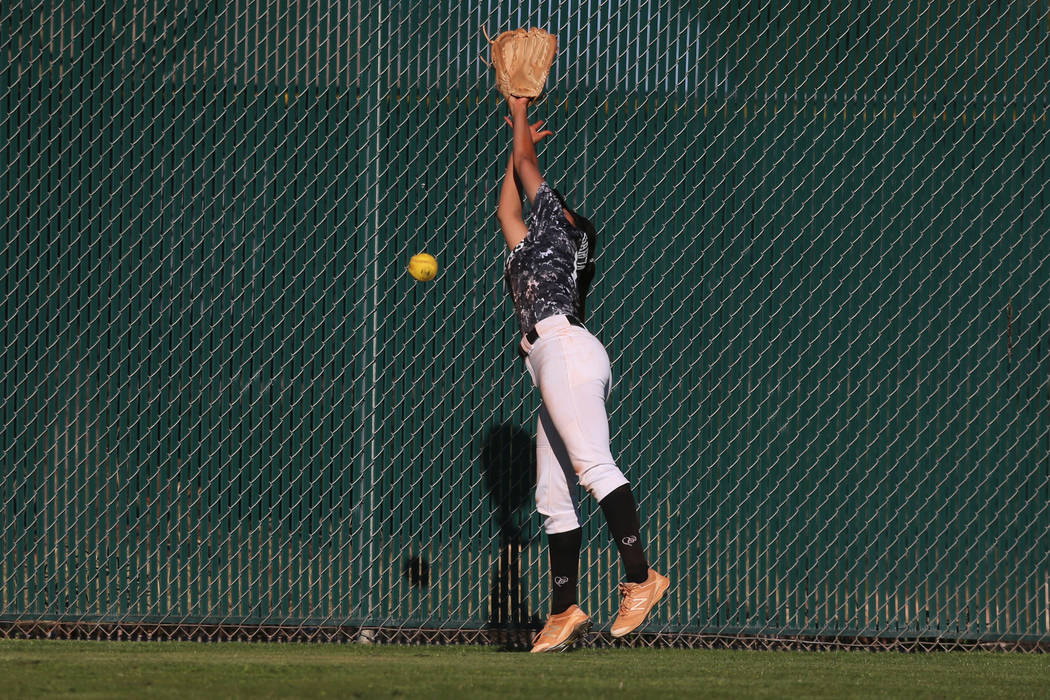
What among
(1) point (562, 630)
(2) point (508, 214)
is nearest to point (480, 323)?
(2) point (508, 214)

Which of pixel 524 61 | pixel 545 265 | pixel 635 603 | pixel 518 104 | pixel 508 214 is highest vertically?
pixel 524 61

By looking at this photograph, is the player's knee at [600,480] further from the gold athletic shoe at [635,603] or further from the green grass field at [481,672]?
the green grass field at [481,672]

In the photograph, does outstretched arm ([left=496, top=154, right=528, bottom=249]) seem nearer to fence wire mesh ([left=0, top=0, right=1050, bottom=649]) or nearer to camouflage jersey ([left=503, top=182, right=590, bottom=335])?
camouflage jersey ([left=503, top=182, right=590, bottom=335])

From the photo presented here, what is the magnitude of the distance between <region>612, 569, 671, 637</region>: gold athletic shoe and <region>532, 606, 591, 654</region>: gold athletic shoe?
0.20m

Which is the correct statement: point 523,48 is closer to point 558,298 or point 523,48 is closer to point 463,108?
point 463,108

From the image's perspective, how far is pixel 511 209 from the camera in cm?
502

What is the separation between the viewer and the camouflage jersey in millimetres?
4758

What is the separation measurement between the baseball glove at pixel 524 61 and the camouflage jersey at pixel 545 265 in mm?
423

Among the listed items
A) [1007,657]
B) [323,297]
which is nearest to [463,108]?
[323,297]

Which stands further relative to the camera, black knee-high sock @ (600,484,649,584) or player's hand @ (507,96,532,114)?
player's hand @ (507,96,532,114)

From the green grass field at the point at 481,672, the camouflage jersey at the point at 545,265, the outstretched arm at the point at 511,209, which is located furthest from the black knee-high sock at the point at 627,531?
the outstretched arm at the point at 511,209

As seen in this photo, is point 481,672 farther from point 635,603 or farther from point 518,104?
point 518,104

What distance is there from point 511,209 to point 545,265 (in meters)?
0.35

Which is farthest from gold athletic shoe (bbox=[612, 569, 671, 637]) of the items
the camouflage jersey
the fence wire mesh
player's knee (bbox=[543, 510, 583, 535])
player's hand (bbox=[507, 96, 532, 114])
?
player's hand (bbox=[507, 96, 532, 114])
